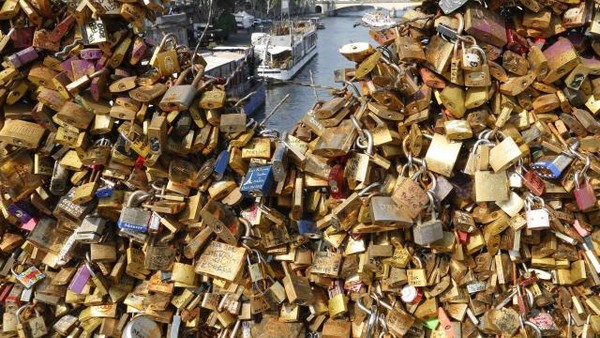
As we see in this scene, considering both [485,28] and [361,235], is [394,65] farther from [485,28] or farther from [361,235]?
[361,235]

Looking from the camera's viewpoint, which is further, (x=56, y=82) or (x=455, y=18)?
(x=56, y=82)

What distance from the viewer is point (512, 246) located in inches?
89.6

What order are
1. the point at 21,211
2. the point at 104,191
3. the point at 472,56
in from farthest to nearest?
the point at 21,211, the point at 104,191, the point at 472,56

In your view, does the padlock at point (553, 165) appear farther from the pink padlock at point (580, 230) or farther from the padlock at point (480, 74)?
the padlock at point (480, 74)

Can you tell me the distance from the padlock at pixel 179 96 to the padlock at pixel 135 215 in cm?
48

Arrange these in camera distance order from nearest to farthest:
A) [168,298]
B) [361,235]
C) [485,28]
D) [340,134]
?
[485,28] → [340,134] → [361,235] → [168,298]

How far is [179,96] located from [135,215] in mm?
651

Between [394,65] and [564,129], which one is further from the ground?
[394,65]

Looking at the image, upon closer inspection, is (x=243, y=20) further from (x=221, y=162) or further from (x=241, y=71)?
(x=221, y=162)

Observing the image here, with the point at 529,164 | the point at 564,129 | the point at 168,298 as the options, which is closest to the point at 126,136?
the point at 168,298

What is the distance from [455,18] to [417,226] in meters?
0.96

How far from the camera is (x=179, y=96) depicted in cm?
223

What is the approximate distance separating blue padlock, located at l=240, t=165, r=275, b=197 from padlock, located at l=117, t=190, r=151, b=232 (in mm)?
518

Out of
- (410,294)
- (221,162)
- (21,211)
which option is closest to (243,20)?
(21,211)
